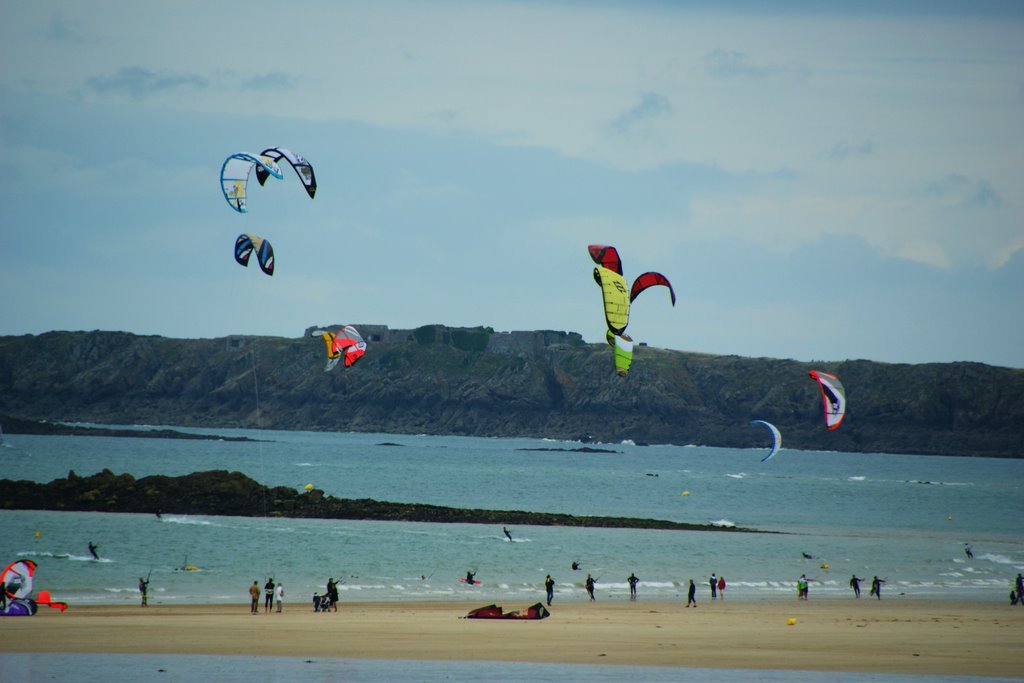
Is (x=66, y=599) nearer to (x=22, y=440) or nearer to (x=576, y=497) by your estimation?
(x=576, y=497)

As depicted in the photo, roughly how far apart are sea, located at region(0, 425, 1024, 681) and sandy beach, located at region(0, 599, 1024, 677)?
133 cm

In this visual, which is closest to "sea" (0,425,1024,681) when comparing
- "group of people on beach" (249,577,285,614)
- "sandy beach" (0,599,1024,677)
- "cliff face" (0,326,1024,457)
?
"sandy beach" (0,599,1024,677)

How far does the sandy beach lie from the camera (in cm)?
2078

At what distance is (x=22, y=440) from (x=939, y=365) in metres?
116

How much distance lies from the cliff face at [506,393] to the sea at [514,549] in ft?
248

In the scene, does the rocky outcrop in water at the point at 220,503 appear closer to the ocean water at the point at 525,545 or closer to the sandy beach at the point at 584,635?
the ocean water at the point at 525,545

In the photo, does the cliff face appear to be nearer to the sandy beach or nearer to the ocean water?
the ocean water

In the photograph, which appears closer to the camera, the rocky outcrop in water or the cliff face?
the rocky outcrop in water

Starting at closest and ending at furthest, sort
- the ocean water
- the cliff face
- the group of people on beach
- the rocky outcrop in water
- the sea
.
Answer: the group of people on beach, the sea, the ocean water, the rocky outcrop in water, the cliff face

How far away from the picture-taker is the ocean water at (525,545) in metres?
34.9

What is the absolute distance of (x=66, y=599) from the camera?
29891 mm

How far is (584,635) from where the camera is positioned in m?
24.1

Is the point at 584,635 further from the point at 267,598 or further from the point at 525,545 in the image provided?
the point at 525,545

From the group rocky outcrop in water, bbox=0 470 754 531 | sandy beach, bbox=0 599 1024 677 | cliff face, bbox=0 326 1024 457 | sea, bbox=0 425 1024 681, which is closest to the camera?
sandy beach, bbox=0 599 1024 677
